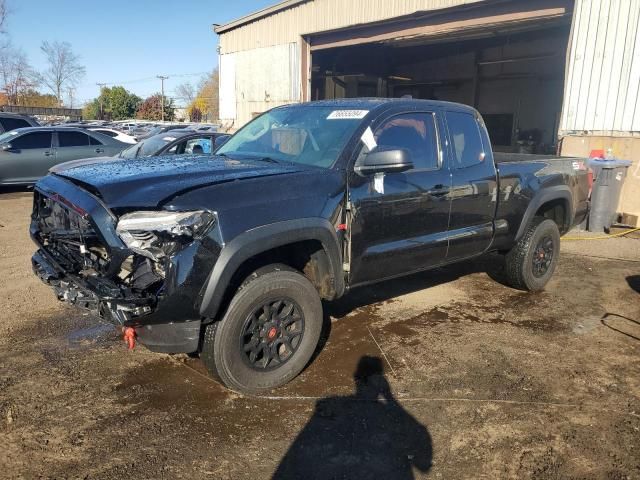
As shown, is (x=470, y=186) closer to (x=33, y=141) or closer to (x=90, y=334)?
(x=90, y=334)

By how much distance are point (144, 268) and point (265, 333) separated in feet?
2.98

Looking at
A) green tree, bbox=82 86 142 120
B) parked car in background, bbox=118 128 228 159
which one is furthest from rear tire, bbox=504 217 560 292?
green tree, bbox=82 86 142 120

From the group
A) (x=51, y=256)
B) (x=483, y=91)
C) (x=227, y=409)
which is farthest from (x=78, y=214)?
(x=483, y=91)

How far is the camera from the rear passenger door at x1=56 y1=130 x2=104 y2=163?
12.3 meters

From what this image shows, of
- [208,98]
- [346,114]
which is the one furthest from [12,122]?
[208,98]

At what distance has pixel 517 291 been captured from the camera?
19.2ft

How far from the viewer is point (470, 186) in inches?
→ 180

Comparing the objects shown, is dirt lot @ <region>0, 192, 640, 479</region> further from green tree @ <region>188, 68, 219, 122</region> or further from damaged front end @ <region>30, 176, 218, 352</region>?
green tree @ <region>188, 68, 219, 122</region>

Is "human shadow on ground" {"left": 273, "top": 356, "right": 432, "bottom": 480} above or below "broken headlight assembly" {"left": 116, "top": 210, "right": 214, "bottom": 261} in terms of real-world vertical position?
below

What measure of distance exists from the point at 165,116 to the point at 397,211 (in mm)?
76057

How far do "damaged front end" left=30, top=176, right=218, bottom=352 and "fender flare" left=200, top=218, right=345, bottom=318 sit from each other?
0.07 m

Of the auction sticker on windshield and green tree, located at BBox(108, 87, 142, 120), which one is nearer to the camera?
the auction sticker on windshield

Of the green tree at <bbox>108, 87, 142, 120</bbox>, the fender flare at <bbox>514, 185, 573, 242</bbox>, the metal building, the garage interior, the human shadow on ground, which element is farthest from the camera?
the green tree at <bbox>108, 87, 142, 120</bbox>

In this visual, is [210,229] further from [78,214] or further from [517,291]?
[517,291]
